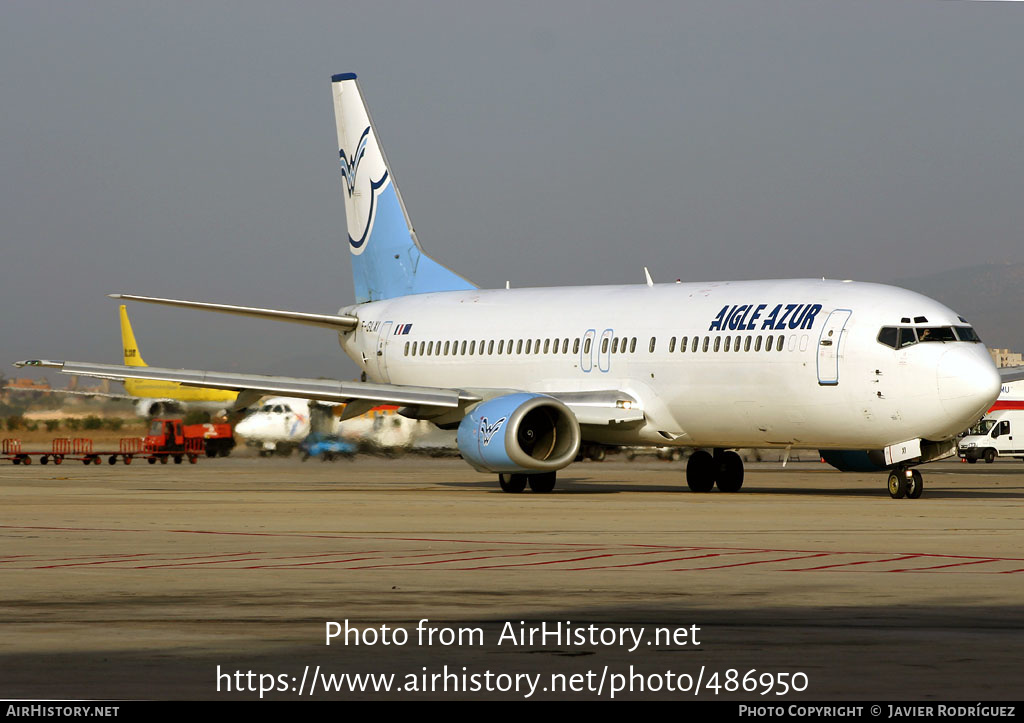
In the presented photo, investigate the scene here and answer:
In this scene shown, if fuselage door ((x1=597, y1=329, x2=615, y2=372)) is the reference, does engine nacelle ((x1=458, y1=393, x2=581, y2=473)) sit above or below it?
below

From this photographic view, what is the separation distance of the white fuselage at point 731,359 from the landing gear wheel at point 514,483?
158 cm

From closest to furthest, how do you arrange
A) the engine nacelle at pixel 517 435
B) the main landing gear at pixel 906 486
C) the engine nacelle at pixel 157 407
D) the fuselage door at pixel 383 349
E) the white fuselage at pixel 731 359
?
1. the white fuselage at pixel 731 359
2. the main landing gear at pixel 906 486
3. the engine nacelle at pixel 517 435
4. the fuselage door at pixel 383 349
5. the engine nacelle at pixel 157 407

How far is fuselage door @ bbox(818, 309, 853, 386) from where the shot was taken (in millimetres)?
25906

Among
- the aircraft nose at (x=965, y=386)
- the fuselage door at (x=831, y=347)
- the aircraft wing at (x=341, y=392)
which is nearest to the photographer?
the aircraft nose at (x=965, y=386)

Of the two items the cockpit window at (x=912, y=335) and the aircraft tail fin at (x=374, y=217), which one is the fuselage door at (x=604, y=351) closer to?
the cockpit window at (x=912, y=335)

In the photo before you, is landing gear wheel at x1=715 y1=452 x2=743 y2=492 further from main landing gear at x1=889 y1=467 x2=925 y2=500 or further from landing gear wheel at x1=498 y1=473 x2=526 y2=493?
main landing gear at x1=889 y1=467 x2=925 y2=500

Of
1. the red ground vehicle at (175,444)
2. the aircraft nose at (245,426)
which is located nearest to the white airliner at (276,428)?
the aircraft nose at (245,426)

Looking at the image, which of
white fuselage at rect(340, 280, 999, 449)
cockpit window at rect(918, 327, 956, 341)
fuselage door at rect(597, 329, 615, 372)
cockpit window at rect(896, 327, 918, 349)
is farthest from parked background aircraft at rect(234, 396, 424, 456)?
cockpit window at rect(918, 327, 956, 341)

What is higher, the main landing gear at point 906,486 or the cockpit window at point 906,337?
the cockpit window at point 906,337

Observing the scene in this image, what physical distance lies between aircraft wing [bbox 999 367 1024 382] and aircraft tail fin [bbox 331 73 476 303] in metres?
12.7

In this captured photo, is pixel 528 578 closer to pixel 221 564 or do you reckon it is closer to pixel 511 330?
pixel 221 564

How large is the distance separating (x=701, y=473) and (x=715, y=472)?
301mm

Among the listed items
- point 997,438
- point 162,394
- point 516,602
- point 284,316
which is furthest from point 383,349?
point 997,438

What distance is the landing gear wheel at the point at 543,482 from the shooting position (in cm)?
3055
